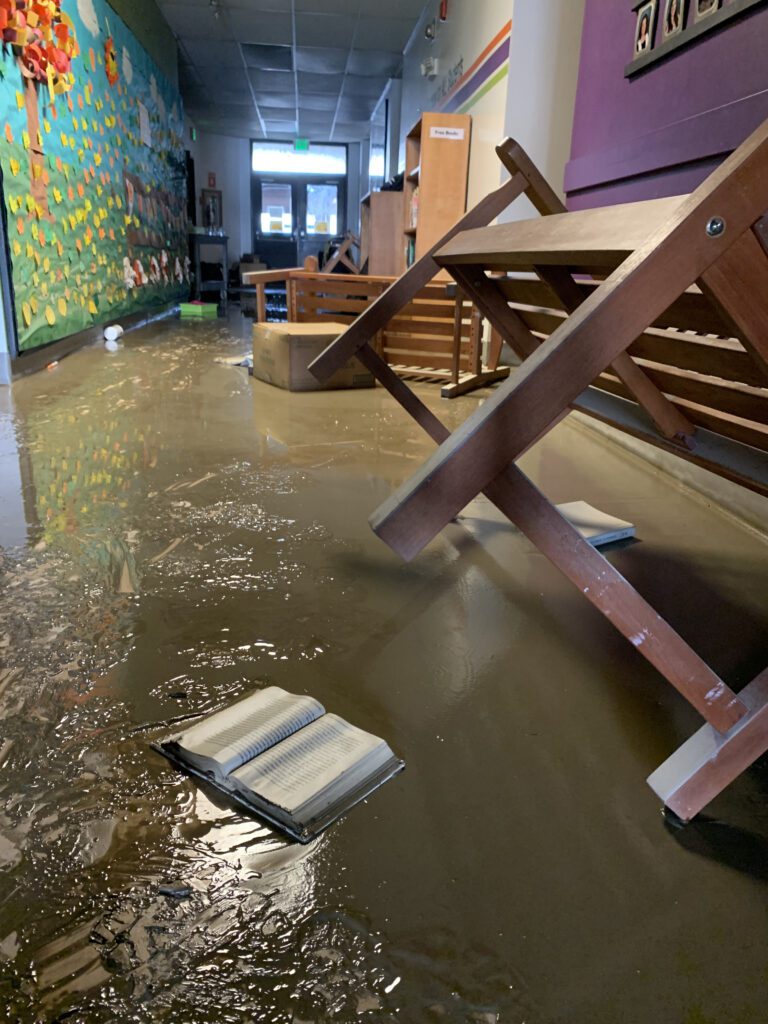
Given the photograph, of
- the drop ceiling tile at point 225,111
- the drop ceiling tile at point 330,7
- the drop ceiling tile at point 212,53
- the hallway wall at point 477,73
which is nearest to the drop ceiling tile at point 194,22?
the drop ceiling tile at point 212,53

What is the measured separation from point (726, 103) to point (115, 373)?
3.65 m

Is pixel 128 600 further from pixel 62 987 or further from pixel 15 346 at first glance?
pixel 15 346

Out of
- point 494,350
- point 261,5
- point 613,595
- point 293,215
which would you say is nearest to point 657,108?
point 494,350

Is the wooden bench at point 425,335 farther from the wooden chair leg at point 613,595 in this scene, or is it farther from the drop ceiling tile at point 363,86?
the drop ceiling tile at point 363,86

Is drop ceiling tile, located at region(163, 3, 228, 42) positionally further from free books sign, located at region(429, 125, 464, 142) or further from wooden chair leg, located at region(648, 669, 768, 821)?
wooden chair leg, located at region(648, 669, 768, 821)

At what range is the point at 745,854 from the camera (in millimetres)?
966

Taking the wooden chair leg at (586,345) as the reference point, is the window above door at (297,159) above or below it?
above

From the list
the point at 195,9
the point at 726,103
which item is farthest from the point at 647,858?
the point at 195,9

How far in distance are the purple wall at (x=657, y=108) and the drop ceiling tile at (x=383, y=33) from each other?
501 cm

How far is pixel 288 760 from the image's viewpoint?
1.09m

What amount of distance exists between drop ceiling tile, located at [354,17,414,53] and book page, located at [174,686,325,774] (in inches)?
340

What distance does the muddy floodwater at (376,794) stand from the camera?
784 mm

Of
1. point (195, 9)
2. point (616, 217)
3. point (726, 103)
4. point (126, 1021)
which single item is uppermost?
point (195, 9)

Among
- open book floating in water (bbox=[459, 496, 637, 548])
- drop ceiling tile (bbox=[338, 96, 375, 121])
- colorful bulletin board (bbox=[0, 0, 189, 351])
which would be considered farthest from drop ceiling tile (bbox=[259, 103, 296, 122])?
open book floating in water (bbox=[459, 496, 637, 548])
